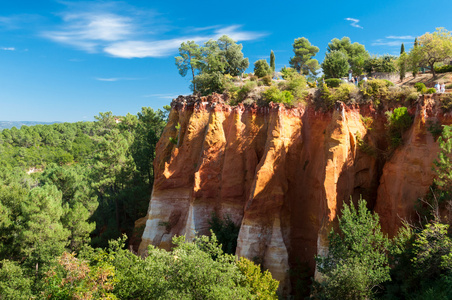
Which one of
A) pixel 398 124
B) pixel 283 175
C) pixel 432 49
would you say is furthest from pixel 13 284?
pixel 432 49

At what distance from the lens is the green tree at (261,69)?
3438 centimetres

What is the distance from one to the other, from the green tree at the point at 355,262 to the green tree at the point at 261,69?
23747mm

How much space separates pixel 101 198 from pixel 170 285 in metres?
28.4

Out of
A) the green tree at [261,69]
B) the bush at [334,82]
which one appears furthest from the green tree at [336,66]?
the green tree at [261,69]

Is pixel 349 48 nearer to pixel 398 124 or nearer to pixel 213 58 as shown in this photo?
pixel 213 58

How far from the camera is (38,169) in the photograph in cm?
7719

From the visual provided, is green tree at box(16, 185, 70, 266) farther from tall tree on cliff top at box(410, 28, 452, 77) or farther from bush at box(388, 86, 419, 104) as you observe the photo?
tall tree on cliff top at box(410, 28, 452, 77)

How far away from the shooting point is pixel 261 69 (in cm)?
3488

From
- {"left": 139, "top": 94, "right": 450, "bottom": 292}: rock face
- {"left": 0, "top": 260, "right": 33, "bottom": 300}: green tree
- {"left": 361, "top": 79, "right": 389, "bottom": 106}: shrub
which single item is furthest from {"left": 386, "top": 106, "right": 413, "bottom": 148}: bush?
{"left": 0, "top": 260, "right": 33, "bottom": 300}: green tree

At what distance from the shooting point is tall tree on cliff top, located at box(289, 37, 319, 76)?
4353 cm

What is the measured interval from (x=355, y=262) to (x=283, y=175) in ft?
23.1

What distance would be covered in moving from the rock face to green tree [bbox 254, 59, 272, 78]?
12.4 m

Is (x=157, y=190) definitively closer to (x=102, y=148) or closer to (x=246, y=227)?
(x=246, y=227)

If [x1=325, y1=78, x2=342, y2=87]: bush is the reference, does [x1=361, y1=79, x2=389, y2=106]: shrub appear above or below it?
below
